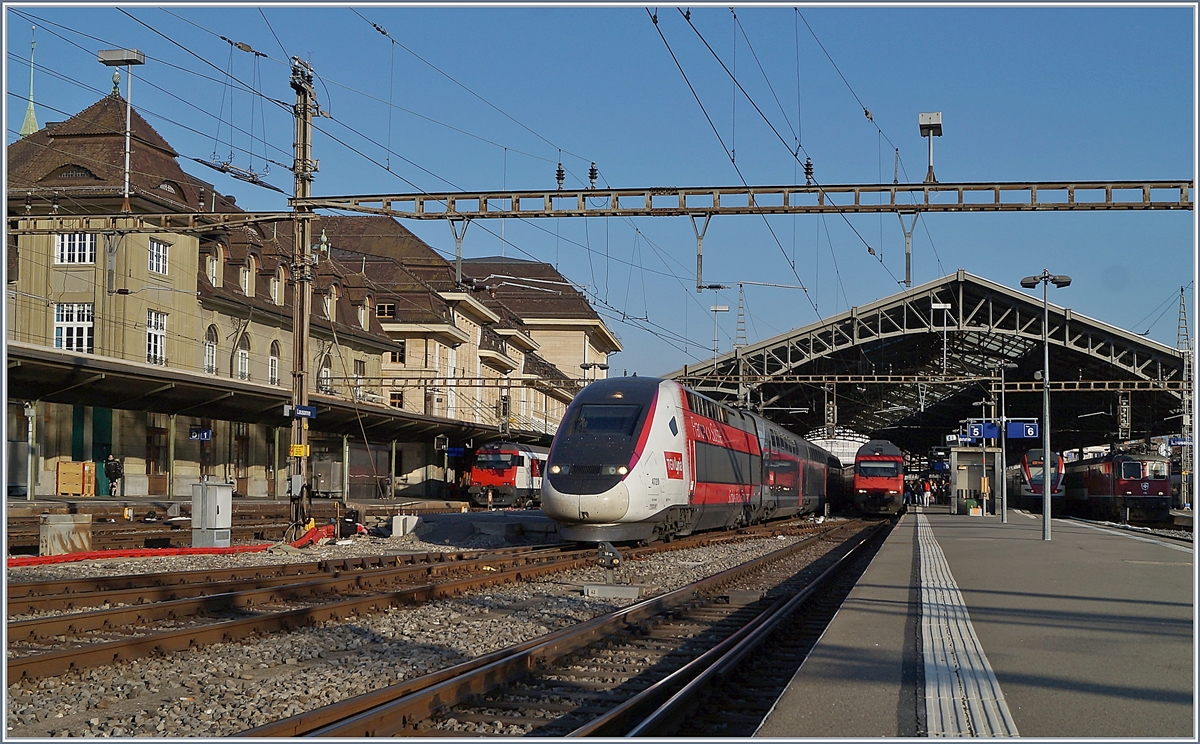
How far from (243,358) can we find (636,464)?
32.5 meters

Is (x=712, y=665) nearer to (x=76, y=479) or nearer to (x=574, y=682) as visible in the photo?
(x=574, y=682)

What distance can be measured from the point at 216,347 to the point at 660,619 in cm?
3792

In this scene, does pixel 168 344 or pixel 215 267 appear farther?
pixel 215 267

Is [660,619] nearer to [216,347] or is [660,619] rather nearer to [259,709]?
[259,709]

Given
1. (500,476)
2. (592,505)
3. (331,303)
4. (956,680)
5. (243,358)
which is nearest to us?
(956,680)

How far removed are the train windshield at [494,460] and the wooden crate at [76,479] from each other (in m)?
17.3

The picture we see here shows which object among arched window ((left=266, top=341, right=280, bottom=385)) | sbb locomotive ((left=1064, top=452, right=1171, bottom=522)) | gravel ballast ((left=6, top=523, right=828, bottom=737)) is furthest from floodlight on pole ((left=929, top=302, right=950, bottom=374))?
gravel ballast ((left=6, top=523, right=828, bottom=737))

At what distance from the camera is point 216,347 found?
4669 centimetres

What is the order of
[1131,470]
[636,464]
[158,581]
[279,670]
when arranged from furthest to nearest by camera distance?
[1131,470], [636,464], [158,581], [279,670]

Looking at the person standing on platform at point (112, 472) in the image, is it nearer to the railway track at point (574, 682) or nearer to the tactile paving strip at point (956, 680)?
the railway track at point (574, 682)

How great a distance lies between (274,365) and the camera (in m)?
52.4

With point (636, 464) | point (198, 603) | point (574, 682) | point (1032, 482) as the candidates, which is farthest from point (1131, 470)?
point (574, 682)

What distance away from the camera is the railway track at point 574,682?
720cm

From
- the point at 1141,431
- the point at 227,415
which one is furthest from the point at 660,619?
the point at 1141,431
